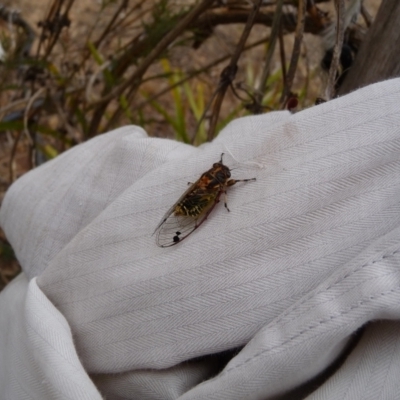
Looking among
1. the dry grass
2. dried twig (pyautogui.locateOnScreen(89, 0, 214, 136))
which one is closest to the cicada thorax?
the dry grass

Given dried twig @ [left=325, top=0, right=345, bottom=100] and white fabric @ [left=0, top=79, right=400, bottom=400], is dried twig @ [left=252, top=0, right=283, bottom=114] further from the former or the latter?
white fabric @ [left=0, top=79, right=400, bottom=400]

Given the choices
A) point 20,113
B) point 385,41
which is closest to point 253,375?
point 385,41

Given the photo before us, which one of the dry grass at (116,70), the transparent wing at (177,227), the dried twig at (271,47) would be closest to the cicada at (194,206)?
the transparent wing at (177,227)

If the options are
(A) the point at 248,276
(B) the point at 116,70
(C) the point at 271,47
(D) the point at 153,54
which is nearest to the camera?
(A) the point at 248,276

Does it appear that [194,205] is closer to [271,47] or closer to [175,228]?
[175,228]

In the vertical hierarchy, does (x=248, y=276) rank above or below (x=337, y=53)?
below

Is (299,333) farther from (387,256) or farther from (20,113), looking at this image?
(20,113)

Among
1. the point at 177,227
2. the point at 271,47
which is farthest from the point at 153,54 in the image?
the point at 177,227
